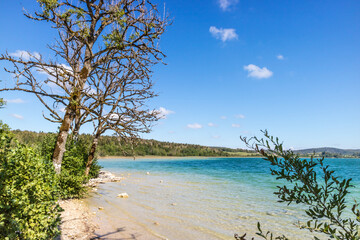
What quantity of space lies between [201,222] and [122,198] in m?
5.89

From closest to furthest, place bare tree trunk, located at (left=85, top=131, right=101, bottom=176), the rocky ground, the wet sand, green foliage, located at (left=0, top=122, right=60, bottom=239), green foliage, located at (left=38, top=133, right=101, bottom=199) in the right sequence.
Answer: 1. green foliage, located at (left=0, top=122, right=60, bottom=239)
2. the rocky ground
3. the wet sand
4. green foliage, located at (left=38, top=133, right=101, bottom=199)
5. bare tree trunk, located at (left=85, top=131, right=101, bottom=176)

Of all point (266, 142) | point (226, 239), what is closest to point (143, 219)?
point (226, 239)

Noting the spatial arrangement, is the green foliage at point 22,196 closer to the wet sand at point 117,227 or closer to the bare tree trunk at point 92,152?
the wet sand at point 117,227

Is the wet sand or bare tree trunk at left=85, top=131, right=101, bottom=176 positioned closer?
the wet sand

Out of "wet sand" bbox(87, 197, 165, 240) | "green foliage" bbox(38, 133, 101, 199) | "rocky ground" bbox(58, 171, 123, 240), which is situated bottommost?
"wet sand" bbox(87, 197, 165, 240)

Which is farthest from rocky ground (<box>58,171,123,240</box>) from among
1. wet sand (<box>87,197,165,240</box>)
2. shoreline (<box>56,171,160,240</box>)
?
wet sand (<box>87,197,165,240</box>)

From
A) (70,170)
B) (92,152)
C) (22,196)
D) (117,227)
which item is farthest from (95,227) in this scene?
(92,152)

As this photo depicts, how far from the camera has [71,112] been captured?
8.16 meters

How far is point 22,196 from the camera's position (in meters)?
3.64

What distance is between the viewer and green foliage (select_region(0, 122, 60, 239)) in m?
3.44

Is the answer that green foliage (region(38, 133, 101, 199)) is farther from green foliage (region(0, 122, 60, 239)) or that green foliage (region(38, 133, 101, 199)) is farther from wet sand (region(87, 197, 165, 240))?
green foliage (region(0, 122, 60, 239))

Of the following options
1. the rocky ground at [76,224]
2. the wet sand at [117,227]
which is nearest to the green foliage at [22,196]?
the rocky ground at [76,224]

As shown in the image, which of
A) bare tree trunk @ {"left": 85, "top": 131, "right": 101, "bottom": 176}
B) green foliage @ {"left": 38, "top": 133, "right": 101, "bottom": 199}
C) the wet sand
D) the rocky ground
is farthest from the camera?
bare tree trunk @ {"left": 85, "top": 131, "right": 101, "bottom": 176}

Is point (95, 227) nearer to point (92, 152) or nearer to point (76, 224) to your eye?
point (76, 224)
